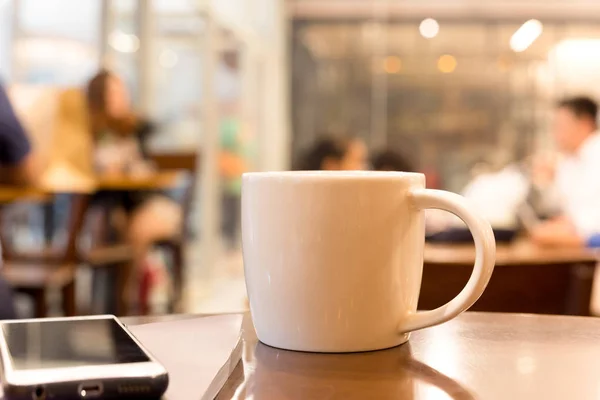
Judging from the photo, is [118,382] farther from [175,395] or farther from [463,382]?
[463,382]

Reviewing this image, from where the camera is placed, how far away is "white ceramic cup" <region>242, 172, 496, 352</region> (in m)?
0.50

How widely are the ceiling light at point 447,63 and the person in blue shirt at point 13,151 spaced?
6.36 metres

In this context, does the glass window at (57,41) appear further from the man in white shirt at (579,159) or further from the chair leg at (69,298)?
the man in white shirt at (579,159)

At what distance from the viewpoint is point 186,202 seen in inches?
148

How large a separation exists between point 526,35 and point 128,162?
Answer: 17.9 feet

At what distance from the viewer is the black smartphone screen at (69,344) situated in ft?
1.30

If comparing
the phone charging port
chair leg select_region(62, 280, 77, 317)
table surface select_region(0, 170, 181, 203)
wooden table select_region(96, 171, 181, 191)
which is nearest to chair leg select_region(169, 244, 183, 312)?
table surface select_region(0, 170, 181, 203)

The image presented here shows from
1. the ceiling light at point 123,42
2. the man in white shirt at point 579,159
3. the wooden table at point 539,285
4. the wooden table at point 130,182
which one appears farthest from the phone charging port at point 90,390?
the ceiling light at point 123,42

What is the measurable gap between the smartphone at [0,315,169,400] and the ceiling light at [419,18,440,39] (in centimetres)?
777

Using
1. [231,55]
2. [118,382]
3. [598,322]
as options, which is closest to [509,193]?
[231,55]

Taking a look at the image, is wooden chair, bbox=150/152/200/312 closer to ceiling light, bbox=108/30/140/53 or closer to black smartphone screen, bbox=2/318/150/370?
ceiling light, bbox=108/30/140/53

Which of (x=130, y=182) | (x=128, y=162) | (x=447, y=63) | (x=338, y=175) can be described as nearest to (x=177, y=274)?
(x=128, y=162)

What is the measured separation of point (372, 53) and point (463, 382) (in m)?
7.83

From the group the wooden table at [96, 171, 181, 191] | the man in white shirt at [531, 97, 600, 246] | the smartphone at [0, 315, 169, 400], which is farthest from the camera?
the man in white shirt at [531, 97, 600, 246]
